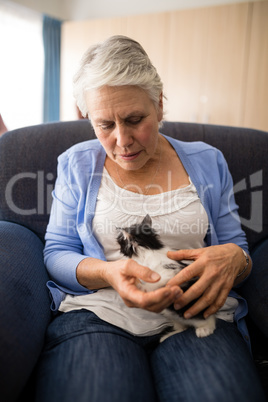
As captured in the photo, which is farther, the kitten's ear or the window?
the window

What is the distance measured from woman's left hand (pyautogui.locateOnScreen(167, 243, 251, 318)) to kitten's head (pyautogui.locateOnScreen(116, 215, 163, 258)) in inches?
3.0

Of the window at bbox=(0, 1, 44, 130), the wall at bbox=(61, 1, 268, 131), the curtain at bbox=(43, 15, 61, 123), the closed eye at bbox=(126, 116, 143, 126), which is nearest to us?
the closed eye at bbox=(126, 116, 143, 126)

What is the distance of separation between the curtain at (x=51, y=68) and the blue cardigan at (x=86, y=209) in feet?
11.2

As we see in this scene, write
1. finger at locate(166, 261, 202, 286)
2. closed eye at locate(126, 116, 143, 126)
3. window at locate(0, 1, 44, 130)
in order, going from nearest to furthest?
finger at locate(166, 261, 202, 286) → closed eye at locate(126, 116, 143, 126) → window at locate(0, 1, 44, 130)

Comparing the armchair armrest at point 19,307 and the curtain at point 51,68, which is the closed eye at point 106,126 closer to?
the armchair armrest at point 19,307

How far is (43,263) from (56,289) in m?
0.12

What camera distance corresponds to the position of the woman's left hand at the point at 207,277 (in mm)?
865

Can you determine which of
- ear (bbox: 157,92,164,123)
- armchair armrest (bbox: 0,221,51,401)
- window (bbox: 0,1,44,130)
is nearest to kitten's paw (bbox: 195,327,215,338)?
armchair armrest (bbox: 0,221,51,401)

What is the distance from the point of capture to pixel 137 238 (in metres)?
0.99

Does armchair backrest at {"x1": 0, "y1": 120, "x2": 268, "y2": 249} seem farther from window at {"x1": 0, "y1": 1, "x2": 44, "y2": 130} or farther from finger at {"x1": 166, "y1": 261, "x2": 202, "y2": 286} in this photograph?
window at {"x1": 0, "y1": 1, "x2": 44, "y2": 130}

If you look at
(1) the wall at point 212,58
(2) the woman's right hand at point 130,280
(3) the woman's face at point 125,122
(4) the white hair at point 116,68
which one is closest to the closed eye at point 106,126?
(3) the woman's face at point 125,122

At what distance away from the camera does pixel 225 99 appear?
3291mm

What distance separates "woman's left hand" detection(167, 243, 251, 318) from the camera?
86cm

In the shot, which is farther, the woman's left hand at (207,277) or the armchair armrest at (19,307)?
the woman's left hand at (207,277)
